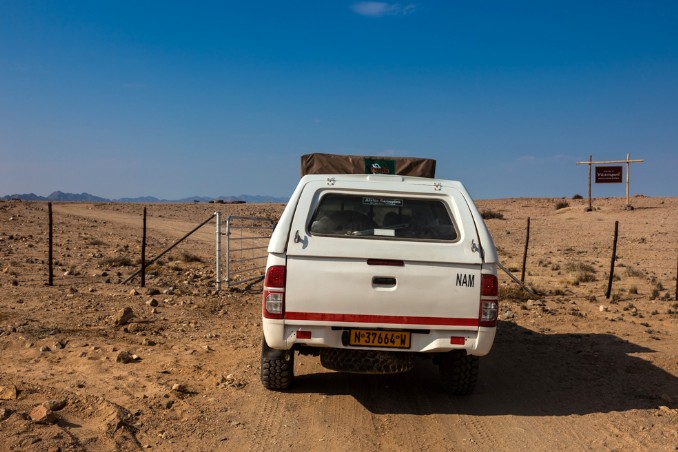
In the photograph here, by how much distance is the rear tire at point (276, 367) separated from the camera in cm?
577

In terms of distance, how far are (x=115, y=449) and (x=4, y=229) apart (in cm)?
2104

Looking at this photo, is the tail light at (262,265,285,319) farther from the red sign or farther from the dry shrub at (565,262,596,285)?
the red sign

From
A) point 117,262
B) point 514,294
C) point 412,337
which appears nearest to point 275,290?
point 412,337

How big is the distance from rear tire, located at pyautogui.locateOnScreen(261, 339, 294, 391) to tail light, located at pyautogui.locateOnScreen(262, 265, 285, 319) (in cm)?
62

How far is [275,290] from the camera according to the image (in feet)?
17.0

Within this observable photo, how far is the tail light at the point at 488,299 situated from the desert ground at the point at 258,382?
93 cm

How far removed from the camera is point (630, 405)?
607 cm

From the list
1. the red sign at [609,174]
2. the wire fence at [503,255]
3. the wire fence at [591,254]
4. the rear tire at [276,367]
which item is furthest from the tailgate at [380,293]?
the red sign at [609,174]

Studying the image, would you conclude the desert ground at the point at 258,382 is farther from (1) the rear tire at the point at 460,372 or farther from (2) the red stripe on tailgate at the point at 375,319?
(2) the red stripe on tailgate at the point at 375,319

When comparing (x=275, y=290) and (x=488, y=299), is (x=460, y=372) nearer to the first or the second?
(x=488, y=299)

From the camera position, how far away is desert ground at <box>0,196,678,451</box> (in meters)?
4.94

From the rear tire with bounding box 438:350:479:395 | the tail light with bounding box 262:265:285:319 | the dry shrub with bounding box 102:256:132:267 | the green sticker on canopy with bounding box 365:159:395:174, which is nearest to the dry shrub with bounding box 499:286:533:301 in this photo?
the green sticker on canopy with bounding box 365:159:395:174

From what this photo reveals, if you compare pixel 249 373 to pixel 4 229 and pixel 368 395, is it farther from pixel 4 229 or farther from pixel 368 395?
pixel 4 229

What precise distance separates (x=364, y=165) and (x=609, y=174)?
107ft
